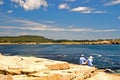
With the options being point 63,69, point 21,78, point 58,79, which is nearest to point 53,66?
point 63,69

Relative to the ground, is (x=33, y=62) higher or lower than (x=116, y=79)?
higher

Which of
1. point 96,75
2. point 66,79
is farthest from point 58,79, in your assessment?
point 96,75

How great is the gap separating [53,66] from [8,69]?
3929mm

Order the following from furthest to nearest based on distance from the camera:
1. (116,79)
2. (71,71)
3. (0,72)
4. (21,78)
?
1. (116,79)
2. (71,71)
3. (0,72)
4. (21,78)

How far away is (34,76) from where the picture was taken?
2127 centimetres

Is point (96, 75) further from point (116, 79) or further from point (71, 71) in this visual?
point (71, 71)

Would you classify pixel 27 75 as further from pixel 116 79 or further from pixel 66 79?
pixel 116 79

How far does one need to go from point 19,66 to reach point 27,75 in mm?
1550

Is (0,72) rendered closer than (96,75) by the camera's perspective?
Yes

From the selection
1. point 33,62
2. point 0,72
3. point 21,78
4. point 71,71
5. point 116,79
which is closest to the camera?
point 21,78

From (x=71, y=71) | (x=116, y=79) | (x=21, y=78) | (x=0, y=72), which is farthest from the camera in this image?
(x=116, y=79)

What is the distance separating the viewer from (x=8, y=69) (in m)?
22.2

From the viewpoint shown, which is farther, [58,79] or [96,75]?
[96,75]

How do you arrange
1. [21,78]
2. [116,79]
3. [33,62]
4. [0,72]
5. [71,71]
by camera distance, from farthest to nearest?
[116,79]
[33,62]
[71,71]
[0,72]
[21,78]
